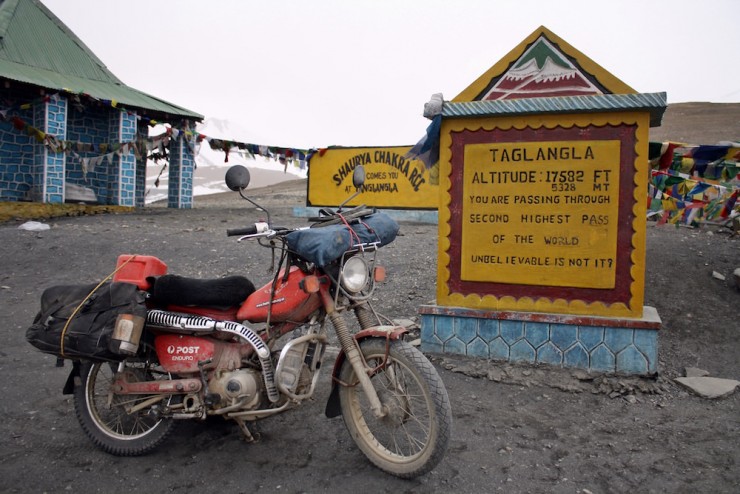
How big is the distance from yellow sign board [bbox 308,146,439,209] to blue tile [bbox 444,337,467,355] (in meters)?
8.46

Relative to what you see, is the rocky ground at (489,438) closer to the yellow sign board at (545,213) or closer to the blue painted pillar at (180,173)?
the yellow sign board at (545,213)

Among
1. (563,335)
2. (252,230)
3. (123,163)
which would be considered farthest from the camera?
(123,163)

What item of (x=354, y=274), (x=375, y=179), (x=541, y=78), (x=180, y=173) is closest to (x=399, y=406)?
(x=354, y=274)

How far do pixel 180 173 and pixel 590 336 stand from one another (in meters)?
17.1

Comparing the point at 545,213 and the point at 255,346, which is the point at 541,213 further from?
the point at 255,346

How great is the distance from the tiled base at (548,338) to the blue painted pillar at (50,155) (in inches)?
551

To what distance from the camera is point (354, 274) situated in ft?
10.5

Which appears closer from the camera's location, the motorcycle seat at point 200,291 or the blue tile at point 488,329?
the motorcycle seat at point 200,291

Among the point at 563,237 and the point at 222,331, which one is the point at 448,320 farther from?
the point at 222,331

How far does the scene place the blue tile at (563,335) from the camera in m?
4.88

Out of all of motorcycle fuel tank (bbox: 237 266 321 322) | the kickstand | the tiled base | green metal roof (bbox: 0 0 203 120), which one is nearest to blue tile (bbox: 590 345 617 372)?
the tiled base

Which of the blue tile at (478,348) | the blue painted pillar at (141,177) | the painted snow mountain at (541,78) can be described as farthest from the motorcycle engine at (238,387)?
the blue painted pillar at (141,177)

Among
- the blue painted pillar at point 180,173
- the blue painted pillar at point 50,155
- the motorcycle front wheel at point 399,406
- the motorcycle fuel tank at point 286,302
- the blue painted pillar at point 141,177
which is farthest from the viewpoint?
the blue painted pillar at point 141,177

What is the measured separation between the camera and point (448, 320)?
5.26m
